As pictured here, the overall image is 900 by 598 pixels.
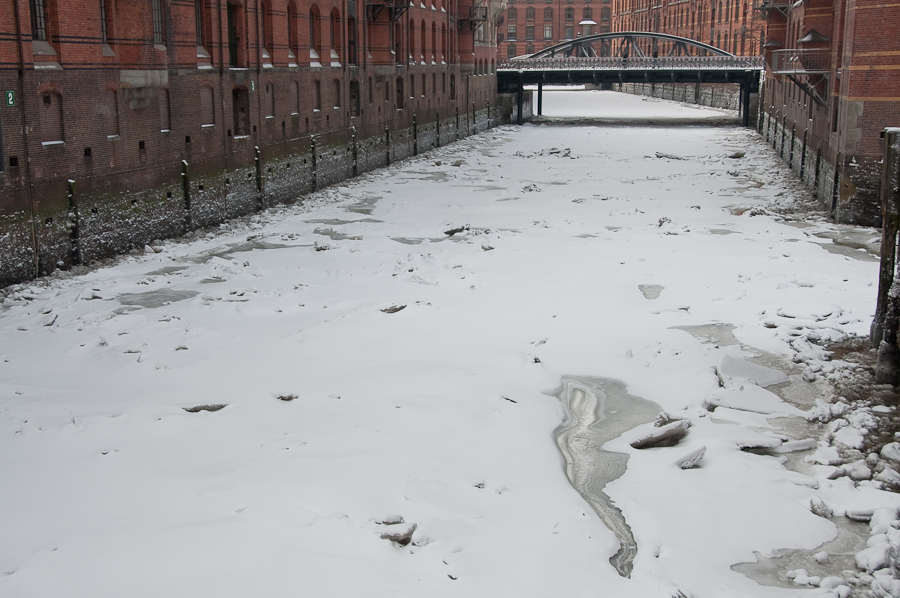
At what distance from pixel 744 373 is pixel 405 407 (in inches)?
166

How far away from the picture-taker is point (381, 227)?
21.6m

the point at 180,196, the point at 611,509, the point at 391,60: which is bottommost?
the point at 611,509

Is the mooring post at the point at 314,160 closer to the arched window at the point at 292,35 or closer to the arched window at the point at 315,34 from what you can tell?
the arched window at the point at 292,35

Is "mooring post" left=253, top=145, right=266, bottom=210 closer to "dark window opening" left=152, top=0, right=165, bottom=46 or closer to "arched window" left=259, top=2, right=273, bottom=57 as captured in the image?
"arched window" left=259, top=2, right=273, bottom=57

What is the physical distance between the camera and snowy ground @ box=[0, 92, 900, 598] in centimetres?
696

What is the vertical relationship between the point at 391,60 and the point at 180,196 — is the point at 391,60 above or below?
above

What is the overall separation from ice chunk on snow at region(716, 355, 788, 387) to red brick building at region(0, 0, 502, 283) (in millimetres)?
10979

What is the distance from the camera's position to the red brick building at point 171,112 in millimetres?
15531

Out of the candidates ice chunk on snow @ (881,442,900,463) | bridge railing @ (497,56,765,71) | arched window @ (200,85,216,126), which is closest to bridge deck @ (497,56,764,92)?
bridge railing @ (497,56,765,71)

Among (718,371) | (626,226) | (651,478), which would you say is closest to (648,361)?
(718,371)

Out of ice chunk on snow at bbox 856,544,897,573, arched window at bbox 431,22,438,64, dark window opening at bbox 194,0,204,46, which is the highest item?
arched window at bbox 431,22,438,64

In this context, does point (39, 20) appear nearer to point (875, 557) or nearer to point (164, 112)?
point (164, 112)

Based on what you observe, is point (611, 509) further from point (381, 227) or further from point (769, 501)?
point (381, 227)

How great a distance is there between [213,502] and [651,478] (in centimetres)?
390
